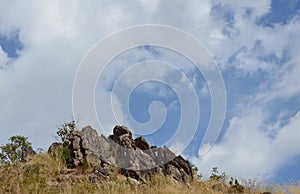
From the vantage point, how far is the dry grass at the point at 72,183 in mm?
15367

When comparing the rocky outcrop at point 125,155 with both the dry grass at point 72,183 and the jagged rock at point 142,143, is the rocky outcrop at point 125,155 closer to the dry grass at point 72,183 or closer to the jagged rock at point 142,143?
the jagged rock at point 142,143

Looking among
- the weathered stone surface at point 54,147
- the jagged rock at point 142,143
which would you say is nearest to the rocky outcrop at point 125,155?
the jagged rock at point 142,143

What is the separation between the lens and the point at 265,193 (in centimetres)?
1797

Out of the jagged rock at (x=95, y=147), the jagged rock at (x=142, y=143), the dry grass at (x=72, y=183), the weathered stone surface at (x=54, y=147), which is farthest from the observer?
the weathered stone surface at (x=54, y=147)

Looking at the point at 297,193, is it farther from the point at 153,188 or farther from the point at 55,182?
the point at 55,182

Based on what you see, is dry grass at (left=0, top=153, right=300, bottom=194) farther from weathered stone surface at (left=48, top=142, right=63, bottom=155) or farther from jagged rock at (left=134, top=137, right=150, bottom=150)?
jagged rock at (left=134, top=137, right=150, bottom=150)

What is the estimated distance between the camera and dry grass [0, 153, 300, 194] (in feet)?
50.4

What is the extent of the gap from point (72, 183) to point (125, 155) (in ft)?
12.2

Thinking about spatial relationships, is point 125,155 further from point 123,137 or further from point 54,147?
point 54,147

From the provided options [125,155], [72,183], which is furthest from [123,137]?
[72,183]

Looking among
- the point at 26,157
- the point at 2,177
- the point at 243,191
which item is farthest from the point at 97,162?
the point at 243,191

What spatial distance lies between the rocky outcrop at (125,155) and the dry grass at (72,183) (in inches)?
26.6

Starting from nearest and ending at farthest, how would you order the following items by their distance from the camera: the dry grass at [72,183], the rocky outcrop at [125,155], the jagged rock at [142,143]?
the dry grass at [72,183] → the rocky outcrop at [125,155] → the jagged rock at [142,143]

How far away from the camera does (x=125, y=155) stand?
20.2 meters
